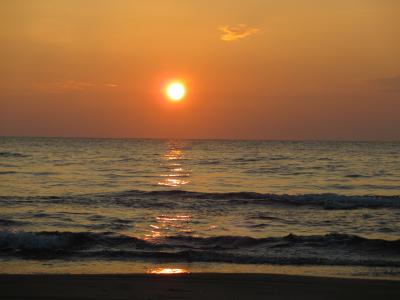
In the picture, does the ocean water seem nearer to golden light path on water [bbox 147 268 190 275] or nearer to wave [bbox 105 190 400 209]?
wave [bbox 105 190 400 209]

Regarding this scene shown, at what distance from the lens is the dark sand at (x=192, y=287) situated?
874 cm

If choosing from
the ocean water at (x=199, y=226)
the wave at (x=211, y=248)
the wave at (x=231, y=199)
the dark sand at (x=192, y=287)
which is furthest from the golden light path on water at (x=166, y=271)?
the wave at (x=231, y=199)

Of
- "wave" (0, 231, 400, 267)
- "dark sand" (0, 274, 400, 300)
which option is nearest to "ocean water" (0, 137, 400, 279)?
"wave" (0, 231, 400, 267)

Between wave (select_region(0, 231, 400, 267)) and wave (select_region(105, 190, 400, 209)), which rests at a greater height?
wave (select_region(0, 231, 400, 267))

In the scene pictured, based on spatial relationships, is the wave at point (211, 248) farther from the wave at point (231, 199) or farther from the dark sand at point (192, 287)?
the wave at point (231, 199)

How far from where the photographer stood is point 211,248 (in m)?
14.0

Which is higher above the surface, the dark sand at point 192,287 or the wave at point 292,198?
the dark sand at point 192,287

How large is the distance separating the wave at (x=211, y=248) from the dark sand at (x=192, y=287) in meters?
2.41

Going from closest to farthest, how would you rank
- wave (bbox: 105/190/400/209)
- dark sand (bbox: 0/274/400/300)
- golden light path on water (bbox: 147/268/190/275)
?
dark sand (bbox: 0/274/400/300) < golden light path on water (bbox: 147/268/190/275) < wave (bbox: 105/190/400/209)

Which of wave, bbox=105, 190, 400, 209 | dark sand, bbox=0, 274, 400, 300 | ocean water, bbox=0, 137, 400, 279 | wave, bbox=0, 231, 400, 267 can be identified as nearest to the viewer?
dark sand, bbox=0, 274, 400, 300

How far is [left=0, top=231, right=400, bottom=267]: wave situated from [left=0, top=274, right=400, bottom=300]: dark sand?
2.41 metres

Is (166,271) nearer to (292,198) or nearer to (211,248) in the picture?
(211,248)

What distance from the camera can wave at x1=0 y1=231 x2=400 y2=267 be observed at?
498 inches

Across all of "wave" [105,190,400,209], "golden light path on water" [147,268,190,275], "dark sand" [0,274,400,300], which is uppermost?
"dark sand" [0,274,400,300]
